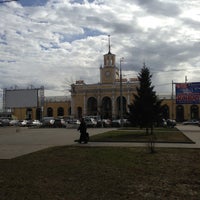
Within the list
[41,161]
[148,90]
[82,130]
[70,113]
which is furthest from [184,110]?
[41,161]

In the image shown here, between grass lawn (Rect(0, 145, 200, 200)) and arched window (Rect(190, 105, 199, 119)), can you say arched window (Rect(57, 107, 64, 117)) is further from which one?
grass lawn (Rect(0, 145, 200, 200))

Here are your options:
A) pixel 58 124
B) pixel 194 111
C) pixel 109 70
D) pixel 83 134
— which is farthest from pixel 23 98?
pixel 83 134

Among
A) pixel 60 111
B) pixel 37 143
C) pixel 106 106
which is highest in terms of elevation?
pixel 106 106

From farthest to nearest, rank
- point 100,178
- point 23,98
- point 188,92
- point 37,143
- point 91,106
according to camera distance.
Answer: point 91,106, point 23,98, point 188,92, point 37,143, point 100,178

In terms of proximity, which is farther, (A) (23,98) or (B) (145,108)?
(A) (23,98)

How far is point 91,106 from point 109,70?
12.3 metres

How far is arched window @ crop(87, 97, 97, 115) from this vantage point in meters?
110

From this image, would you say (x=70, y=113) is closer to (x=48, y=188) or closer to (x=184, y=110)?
(x=184, y=110)

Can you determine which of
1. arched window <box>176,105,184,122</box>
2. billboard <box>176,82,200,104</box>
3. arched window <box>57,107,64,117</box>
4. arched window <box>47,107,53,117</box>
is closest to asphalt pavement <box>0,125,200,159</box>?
billboard <box>176,82,200,104</box>

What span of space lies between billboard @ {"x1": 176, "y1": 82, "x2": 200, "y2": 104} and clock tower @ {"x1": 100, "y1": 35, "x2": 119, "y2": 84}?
5746cm

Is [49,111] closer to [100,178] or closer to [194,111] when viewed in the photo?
[194,111]

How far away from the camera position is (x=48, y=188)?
27.0ft

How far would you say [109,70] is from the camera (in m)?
109

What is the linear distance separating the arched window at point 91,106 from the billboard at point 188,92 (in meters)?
60.1
